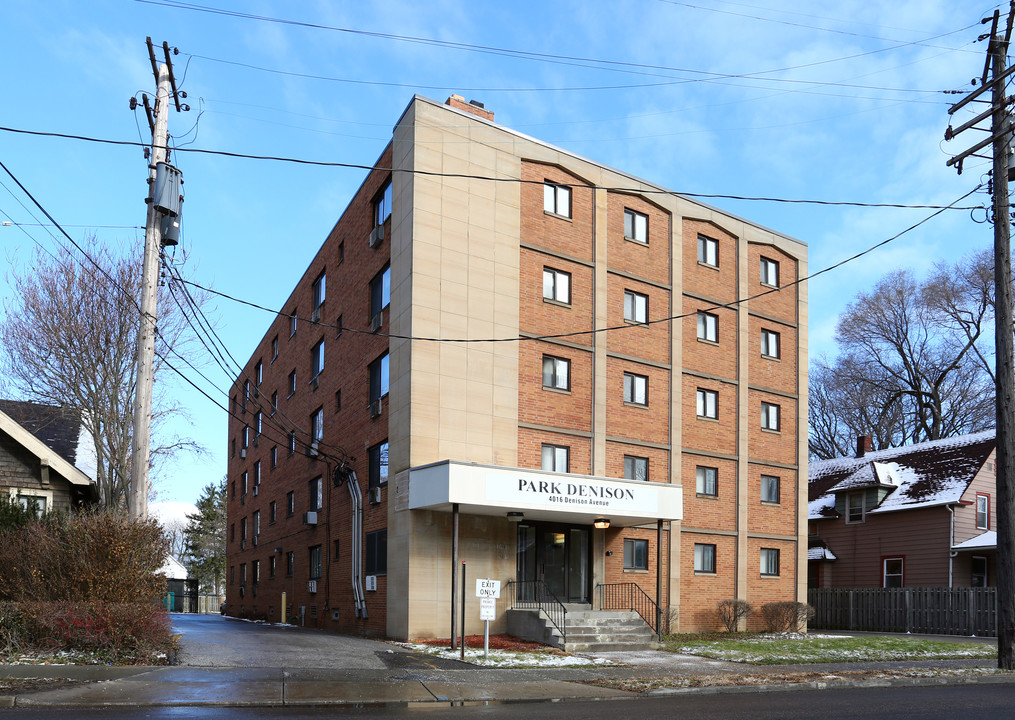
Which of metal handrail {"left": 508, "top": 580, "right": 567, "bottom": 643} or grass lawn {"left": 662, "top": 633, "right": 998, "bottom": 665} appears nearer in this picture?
grass lawn {"left": 662, "top": 633, "right": 998, "bottom": 665}

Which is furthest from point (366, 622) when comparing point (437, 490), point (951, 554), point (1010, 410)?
point (951, 554)

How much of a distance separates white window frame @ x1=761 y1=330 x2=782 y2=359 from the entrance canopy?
9.01 metres

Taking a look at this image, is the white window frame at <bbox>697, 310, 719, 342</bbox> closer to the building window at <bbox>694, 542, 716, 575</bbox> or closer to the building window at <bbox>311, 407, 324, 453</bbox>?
the building window at <bbox>694, 542, 716, 575</bbox>

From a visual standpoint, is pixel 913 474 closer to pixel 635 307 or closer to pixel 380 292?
pixel 635 307

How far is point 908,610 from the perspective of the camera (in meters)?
33.3

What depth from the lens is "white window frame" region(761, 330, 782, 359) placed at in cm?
3209

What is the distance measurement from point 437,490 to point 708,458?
11085 mm

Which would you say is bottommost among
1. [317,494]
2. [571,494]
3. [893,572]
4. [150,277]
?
[893,572]

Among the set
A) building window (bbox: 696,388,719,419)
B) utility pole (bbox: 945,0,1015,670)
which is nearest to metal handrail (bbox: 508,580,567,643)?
building window (bbox: 696,388,719,419)

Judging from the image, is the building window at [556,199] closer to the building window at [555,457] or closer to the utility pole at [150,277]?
the building window at [555,457]

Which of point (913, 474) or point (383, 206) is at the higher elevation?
point (383, 206)

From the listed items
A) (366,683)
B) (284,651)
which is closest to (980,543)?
(284,651)

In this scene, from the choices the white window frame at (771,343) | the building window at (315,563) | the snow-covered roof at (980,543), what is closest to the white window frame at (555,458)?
the white window frame at (771,343)

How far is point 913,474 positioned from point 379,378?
24.0 meters
